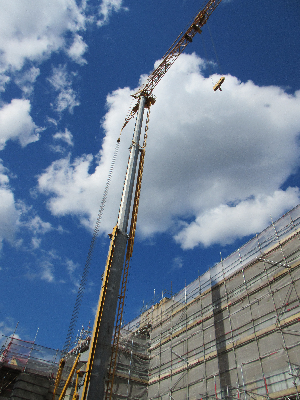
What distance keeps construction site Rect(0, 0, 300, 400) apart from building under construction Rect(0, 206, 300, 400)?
0.05m

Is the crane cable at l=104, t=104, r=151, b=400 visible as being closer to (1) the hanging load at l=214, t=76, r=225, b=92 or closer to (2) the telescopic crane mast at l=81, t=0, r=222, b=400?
(2) the telescopic crane mast at l=81, t=0, r=222, b=400

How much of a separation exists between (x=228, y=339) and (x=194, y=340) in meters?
3.58

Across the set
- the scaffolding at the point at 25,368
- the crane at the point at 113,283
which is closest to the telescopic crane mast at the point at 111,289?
the crane at the point at 113,283

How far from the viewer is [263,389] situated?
1461 cm

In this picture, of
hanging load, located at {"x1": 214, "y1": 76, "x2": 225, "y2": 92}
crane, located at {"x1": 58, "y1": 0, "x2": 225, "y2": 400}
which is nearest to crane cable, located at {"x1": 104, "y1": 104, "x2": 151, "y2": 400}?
crane, located at {"x1": 58, "y1": 0, "x2": 225, "y2": 400}

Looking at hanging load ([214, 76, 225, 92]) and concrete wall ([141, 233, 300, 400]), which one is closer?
concrete wall ([141, 233, 300, 400])

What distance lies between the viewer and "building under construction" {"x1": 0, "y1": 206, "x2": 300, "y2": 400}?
14984 mm

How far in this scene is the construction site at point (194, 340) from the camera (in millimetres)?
15398

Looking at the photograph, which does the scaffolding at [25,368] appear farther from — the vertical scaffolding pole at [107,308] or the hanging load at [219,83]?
the hanging load at [219,83]

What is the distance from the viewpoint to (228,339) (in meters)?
18.1

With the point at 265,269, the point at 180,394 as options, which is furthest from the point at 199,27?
the point at 180,394

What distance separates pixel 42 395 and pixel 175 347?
12.1 metres

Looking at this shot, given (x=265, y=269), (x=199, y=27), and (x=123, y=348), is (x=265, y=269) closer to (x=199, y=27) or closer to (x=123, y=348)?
(x=123, y=348)

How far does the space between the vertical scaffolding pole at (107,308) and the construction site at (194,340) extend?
0.18ft
